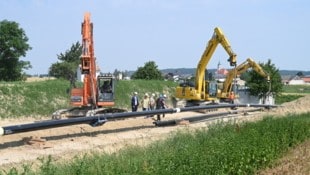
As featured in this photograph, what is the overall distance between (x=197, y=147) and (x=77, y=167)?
3763 mm

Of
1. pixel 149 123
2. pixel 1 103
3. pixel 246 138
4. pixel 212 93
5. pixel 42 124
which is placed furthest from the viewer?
pixel 212 93

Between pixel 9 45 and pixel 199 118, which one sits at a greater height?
pixel 9 45

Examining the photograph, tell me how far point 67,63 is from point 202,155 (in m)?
75.2

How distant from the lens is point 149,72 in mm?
71312

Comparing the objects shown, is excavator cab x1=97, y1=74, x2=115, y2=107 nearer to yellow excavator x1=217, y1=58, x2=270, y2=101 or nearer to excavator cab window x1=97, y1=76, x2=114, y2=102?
excavator cab window x1=97, y1=76, x2=114, y2=102

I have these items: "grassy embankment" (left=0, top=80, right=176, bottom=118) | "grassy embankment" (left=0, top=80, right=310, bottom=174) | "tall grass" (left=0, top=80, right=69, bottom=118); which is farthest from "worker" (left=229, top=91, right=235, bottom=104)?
"grassy embankment" (left=0, top=80, right=310, bottom=174)

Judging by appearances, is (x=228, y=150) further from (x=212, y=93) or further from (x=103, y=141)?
(x=212, y=93)

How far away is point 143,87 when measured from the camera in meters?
51.7

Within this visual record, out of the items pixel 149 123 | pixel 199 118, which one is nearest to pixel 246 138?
pixel 149 123

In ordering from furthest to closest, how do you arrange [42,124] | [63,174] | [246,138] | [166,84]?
[166,84], [42,124], [246,138], [63,174]

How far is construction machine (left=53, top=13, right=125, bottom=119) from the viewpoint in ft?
82.2

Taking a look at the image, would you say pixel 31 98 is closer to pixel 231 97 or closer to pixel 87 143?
pixel 231 97

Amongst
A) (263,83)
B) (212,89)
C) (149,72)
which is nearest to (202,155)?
(212,89)

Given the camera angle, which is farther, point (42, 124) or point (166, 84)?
point (166, 84)
